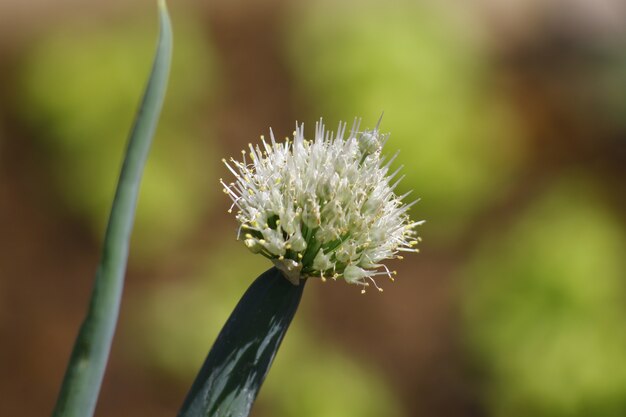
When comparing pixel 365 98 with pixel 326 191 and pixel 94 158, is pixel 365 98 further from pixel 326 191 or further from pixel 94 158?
pixel 326 191

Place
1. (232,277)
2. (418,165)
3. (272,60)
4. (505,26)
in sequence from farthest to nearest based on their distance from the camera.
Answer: (505,26), (272,60), (418,165), (232,277)

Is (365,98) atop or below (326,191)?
atop

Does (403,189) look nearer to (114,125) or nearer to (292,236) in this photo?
(114,125)

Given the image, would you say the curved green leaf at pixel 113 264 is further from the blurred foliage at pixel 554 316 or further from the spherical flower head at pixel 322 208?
the blurred foliage at pixel 554 316

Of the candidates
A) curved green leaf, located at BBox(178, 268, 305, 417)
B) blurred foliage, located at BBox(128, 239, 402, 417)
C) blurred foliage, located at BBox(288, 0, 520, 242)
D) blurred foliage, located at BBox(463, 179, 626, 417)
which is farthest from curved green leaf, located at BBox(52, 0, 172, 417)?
blurred foliage, located at BBox(288, 0, 520, 242)

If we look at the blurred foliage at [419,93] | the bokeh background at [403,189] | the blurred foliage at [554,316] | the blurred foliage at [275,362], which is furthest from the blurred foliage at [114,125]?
the blurred foliage at [554,316]

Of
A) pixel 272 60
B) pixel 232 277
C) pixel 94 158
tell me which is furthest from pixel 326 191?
pixel 272 60

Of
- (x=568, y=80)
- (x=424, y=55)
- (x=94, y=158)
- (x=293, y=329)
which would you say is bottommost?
(x=293, y=329)
